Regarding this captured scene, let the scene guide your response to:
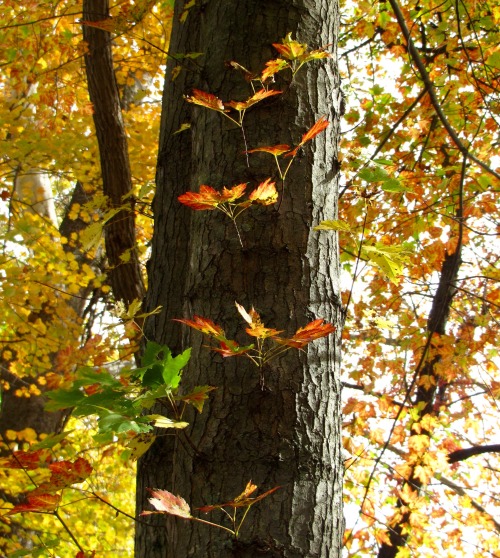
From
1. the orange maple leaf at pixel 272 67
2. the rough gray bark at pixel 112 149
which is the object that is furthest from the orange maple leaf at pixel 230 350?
the rough gray bark at pixel 112 149

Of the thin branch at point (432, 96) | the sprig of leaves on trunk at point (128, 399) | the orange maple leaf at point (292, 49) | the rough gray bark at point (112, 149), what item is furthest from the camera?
the rough gray bark at point (112, 149)

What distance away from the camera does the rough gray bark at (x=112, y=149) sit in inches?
93.8

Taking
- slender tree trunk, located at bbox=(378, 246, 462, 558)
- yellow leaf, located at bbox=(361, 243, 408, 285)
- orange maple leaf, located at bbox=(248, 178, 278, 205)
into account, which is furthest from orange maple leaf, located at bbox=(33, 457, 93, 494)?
slender tree trunk, located at bbox=(378, 246, 462, 558)

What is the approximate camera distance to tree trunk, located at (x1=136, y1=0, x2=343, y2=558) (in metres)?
0.93

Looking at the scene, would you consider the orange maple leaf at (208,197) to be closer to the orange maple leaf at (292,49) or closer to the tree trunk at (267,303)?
the tree trunk at (267,303)

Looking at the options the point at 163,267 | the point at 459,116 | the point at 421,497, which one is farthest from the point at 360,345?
the point at 163,267

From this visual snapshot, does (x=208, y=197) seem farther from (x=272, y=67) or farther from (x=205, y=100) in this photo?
(x=272, y=67)

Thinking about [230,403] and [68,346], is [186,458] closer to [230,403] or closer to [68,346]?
[230,403]

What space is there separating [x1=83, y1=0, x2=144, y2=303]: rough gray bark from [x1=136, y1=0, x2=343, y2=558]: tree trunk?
1.11 metres

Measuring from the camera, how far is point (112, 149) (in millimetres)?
2545

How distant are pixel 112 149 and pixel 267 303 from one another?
1751 mm

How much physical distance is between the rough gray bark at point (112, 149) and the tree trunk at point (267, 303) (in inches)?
43.8

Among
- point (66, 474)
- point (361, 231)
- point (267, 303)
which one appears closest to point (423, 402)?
point (361, 231)

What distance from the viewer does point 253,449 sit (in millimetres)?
941
